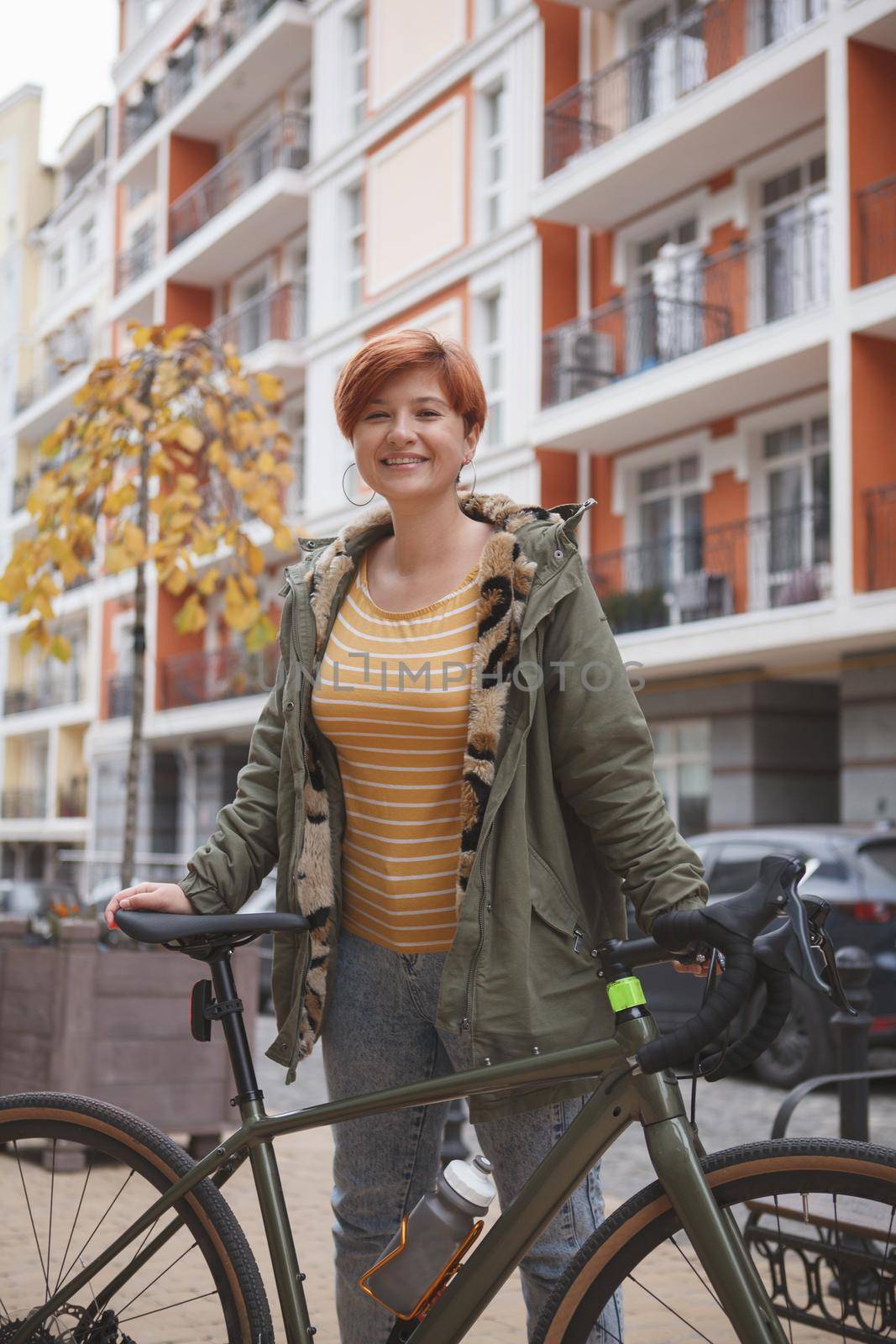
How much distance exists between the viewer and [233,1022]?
266cm

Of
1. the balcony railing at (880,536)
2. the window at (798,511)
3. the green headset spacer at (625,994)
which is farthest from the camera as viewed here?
the window at (798,511)

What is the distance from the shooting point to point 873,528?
616 inches

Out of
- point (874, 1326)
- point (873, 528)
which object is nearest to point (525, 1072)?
point (874, 1326)

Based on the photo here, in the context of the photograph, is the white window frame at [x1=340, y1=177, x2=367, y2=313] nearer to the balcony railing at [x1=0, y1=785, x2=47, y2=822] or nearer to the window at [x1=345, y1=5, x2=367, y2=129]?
the window at [x1=345, y1=5, x2=367, y2=129]

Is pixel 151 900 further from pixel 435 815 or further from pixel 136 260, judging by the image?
pixel 136 260

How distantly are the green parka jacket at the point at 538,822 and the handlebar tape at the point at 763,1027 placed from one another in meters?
0.26

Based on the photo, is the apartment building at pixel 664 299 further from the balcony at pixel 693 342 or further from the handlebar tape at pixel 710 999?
the handlebar tape at pixel 710 999

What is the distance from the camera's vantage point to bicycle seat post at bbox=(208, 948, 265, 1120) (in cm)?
263

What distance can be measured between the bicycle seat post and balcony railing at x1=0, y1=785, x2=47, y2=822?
40.7 metres

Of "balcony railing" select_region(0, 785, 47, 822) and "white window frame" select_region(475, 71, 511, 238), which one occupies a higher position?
"white window frame" select_region(475, 71, 511, 238)

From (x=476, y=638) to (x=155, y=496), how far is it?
605 cm

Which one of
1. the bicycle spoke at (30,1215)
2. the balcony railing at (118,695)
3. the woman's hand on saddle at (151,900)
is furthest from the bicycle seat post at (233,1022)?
the balcony railing at (118,695)

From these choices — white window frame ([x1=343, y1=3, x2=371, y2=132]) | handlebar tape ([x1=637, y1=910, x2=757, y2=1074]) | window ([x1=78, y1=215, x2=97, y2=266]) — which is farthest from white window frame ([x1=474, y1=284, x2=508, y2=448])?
window ([x1=78, y1=215, x2=97, y2=266])

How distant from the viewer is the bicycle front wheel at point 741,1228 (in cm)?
212
